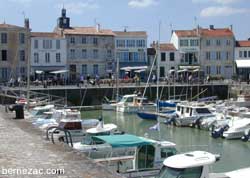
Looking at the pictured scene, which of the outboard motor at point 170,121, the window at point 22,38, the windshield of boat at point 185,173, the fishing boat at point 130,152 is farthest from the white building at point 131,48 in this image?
the windshield of boat at point 185,173

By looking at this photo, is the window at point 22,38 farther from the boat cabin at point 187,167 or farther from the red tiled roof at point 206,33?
the boat cabin at point 187,167

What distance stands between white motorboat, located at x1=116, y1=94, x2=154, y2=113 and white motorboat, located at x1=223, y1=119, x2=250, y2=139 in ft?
56.6

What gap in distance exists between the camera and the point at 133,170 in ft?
A: 61.7

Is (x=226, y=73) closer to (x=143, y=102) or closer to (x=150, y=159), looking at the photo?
(x=143, y=102)

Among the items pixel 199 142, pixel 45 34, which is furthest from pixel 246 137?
pixel 45 34

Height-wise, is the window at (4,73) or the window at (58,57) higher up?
the window at (58,57)

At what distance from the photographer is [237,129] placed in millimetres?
33688

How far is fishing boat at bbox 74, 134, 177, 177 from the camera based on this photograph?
1972 centimetres

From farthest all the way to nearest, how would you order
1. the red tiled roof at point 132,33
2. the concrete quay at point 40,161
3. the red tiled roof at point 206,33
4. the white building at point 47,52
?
the red tiled roof at point 206,33
the red tiled roof at point 132,33
the white building at point 47,52
the concrete quay at point 40,161

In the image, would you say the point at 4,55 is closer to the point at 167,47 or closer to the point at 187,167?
the point at 167,47

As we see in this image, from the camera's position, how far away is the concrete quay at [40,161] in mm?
11094

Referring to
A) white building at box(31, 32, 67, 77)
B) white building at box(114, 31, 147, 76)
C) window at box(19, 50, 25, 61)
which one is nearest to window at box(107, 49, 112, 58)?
white building at box(114, 31, 147, 76)

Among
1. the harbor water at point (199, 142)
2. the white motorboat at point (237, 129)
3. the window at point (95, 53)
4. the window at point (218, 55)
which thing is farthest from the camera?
the window at point (218, 55)

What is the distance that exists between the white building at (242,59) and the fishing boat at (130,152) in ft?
200
